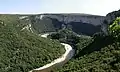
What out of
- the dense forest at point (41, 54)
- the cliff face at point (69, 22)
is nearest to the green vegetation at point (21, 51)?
the dense forest at point (41, 54)

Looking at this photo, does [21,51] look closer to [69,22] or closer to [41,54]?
[41,54]

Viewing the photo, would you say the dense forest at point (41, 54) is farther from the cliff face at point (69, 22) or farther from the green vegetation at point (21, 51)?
the cliff face at point (69, 22)

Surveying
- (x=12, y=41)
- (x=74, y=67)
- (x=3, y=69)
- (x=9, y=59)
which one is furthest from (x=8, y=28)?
(x=74, y=67)

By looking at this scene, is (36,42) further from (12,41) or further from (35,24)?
(35,24)

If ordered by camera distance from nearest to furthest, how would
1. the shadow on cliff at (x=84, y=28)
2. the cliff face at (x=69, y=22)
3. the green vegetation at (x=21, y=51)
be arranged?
the green vegetation at (x=21, y=51) < the cliff face at (x=69, y=22) < the shadow on cliff at (x=84, y=28)

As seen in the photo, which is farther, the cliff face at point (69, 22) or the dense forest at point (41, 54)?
the cliff face at point (69, 22)

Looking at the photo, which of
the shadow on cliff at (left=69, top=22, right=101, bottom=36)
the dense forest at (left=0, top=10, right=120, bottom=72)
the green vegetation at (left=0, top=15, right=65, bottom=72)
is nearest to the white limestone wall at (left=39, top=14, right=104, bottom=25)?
the shadow on cliff at (left=69, top=22, right=101, bottom=36)

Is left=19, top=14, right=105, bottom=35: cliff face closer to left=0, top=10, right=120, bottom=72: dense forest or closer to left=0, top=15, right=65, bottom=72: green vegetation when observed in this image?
left=0, top=10, right=120, bottom=72: dense forest
